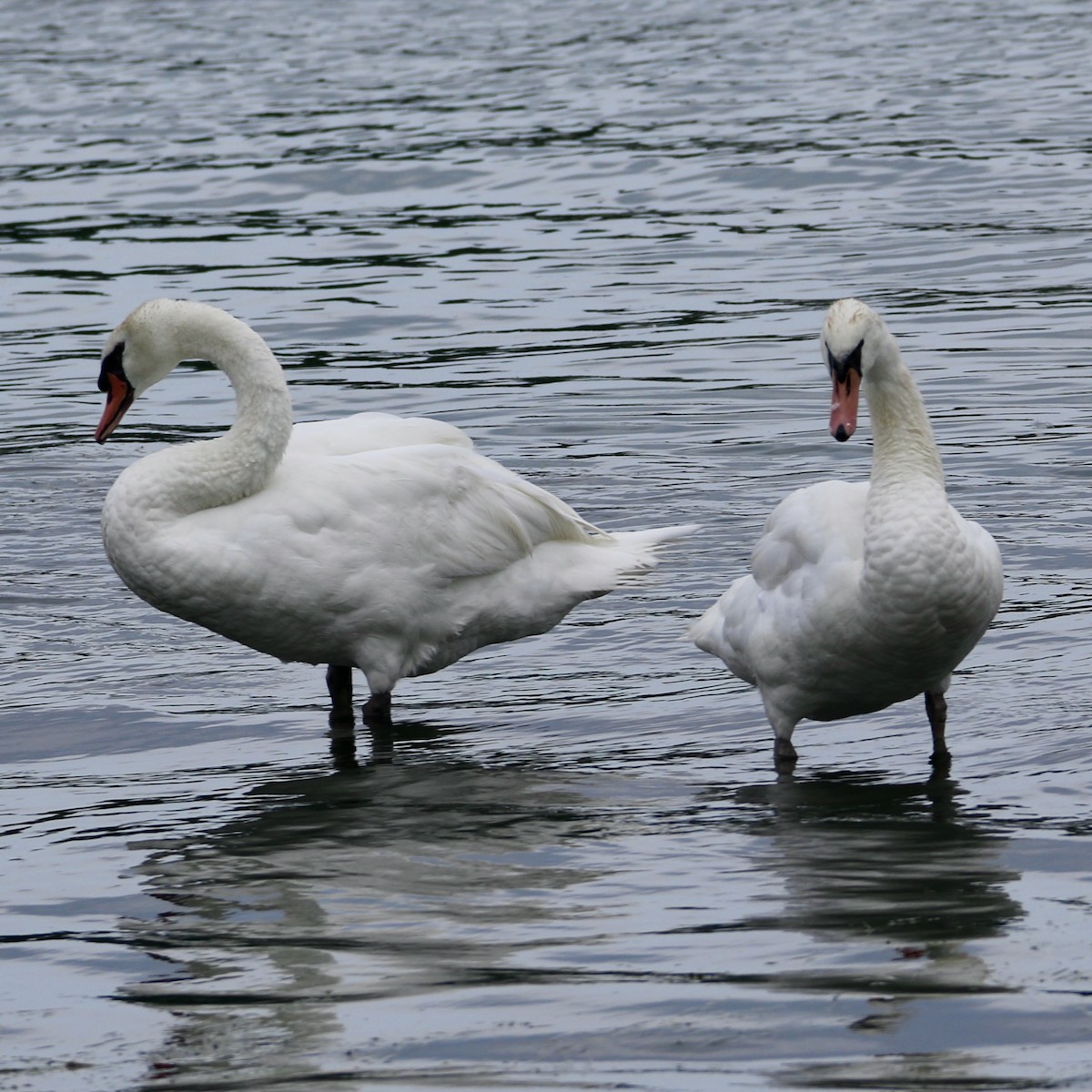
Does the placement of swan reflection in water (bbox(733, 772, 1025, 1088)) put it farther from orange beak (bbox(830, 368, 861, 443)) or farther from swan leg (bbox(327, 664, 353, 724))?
swan leg (bbox(327, 664, 353, 724))

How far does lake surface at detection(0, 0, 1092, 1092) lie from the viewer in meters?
4.90

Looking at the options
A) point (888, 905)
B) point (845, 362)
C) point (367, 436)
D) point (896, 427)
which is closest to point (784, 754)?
point (896, 427)

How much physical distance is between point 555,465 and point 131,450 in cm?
243

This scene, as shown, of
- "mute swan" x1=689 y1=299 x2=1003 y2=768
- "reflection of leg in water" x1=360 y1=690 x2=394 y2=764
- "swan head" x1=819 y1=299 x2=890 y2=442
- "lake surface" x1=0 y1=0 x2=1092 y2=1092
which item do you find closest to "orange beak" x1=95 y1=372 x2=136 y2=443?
"lake surface" x1=0 y1=0 x2=1092 y2=1092

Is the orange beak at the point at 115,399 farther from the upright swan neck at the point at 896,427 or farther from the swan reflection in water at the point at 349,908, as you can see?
the upright swan neck at the point at 896,427

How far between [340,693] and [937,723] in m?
2.19

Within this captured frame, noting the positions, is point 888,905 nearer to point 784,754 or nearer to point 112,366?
point 784,754

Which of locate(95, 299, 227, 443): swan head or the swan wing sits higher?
locate(95, 299, 227, 443): swan head

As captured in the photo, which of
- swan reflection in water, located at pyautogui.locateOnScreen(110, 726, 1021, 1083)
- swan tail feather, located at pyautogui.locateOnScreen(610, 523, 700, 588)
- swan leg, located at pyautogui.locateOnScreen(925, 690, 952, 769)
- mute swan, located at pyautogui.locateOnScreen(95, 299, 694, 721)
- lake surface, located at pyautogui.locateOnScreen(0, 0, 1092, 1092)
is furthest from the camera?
swan tail feather, located at pyautogui.locateOnScreen(610, 523, 700, 588)

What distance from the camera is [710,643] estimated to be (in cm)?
736

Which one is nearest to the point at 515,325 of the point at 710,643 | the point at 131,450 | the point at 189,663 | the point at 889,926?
the point at 131,450

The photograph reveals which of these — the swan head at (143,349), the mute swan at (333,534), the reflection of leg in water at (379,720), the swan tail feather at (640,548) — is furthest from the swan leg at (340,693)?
the swan head at (143,349)

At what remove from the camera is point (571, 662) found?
8406 mm

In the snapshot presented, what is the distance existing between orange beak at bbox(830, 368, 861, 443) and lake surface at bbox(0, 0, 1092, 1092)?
1093mm
